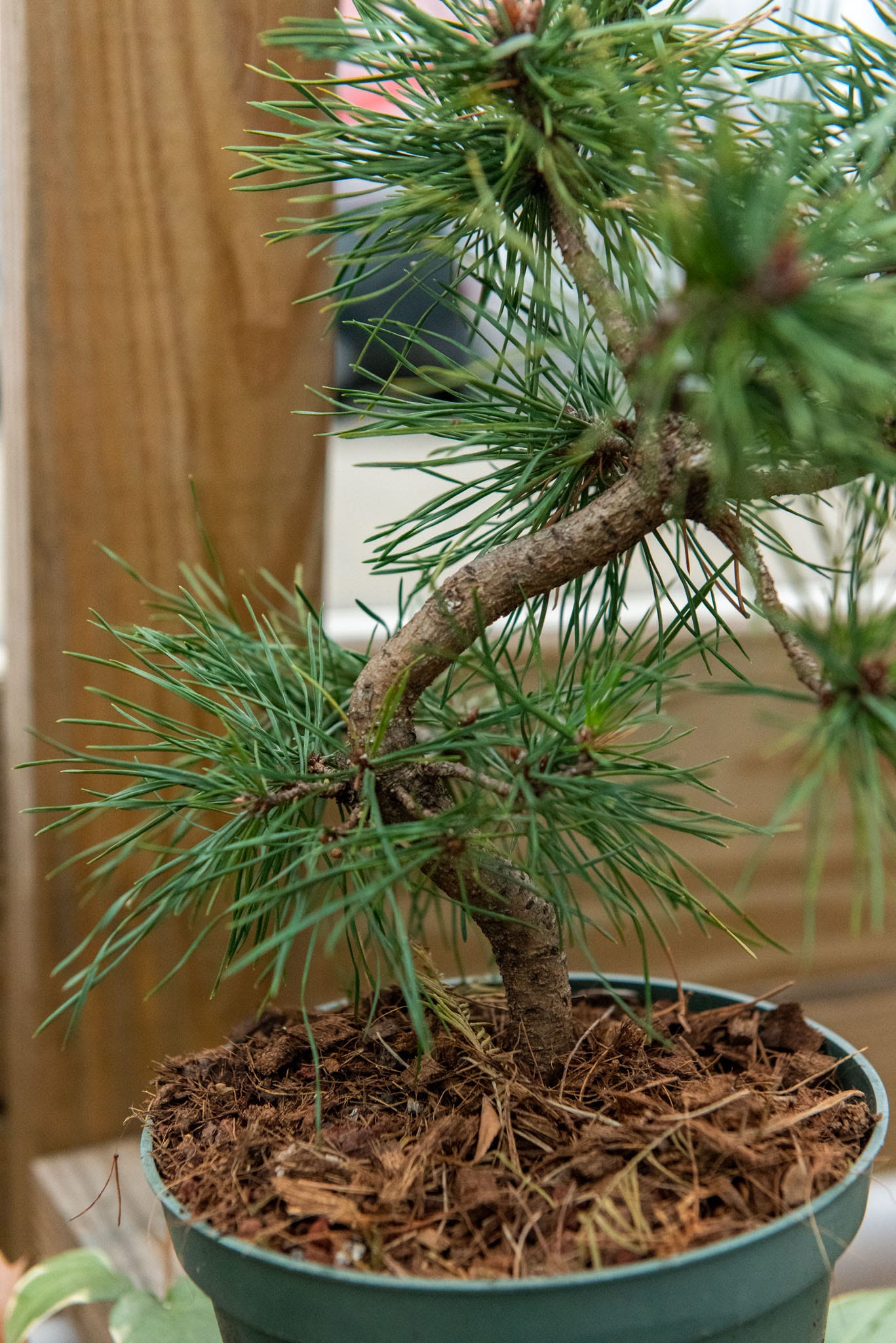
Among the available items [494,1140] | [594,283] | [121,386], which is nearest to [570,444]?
[594,283]

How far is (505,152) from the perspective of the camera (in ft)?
1.30

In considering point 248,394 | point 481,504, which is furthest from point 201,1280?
point 481,504

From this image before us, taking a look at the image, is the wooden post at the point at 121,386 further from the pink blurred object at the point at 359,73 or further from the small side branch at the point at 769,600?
the small side branch at the point at 769,600

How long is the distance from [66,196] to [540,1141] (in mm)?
541

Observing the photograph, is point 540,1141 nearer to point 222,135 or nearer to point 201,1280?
point 201,1280

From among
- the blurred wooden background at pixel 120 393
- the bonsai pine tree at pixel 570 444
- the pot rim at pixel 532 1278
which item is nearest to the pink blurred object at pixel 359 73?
the blurred wooden background at pixel 120 393

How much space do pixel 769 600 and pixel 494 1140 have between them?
20 centimetres

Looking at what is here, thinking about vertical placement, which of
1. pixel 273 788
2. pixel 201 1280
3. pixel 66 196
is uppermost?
pixel 66 196

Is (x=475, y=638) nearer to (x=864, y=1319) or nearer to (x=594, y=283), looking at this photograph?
(x=594, y=283)

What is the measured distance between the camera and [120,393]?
685mm

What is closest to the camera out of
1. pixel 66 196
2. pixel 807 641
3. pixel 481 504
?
pixel 807 641

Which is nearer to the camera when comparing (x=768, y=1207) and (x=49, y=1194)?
(x=768, y=1207)

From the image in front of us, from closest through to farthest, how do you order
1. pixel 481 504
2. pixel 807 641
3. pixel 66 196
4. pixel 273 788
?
pixel 807 641, pixel 273 788, pixel 66 196, pixel 481 504

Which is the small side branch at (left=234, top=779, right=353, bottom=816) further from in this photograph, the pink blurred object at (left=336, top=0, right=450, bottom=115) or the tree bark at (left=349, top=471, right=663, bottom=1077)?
the pink blurred object at (left=336, top=0, right=450, bottom=115)
